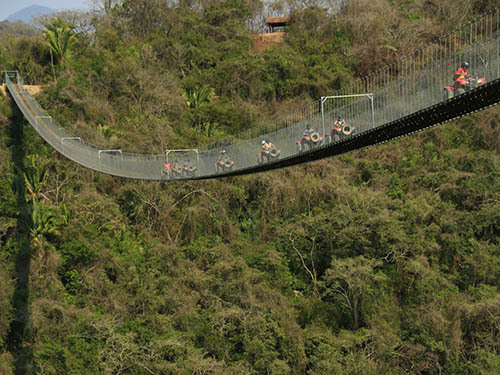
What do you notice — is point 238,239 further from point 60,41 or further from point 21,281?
point 60,41

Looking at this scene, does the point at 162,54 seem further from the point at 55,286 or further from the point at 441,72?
the point at 441,72

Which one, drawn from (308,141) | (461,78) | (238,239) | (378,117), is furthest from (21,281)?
(461,78)

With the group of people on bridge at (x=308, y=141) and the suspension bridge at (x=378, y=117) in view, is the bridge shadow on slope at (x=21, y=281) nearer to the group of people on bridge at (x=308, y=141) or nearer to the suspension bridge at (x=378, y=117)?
the suspension bridge at (x=378, y=117)

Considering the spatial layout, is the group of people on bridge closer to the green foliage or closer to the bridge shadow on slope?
the bridge shadow on slope

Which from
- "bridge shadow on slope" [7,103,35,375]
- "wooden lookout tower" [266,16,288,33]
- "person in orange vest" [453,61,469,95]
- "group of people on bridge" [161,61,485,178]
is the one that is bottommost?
"bridge shadow on slope" [7,103,35,375]

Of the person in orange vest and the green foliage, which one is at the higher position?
the green foliage

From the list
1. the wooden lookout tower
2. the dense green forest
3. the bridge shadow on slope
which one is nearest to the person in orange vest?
the dense green forest

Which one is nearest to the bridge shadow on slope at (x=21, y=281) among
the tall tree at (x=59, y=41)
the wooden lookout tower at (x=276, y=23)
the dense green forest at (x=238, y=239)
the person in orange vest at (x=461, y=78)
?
the dense green forest at (x=238, y=239)
